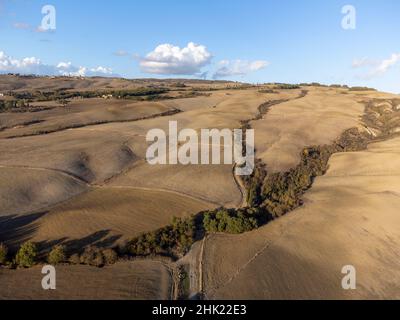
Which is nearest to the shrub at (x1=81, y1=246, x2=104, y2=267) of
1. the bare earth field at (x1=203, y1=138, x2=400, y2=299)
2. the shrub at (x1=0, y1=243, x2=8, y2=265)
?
the shrub at (x1=0, y1=243, x2=8, y2=265)

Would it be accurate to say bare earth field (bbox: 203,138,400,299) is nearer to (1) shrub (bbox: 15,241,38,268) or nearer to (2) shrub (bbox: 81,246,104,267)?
(2) shrub (bbox: 81,246,104,267)

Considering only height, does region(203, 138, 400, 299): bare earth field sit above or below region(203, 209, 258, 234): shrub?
below

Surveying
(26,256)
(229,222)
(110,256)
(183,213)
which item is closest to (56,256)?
Answer: (26,256)

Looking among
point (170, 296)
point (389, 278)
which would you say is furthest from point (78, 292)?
point (389, 278)

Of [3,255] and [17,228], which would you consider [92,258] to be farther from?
[17,228]

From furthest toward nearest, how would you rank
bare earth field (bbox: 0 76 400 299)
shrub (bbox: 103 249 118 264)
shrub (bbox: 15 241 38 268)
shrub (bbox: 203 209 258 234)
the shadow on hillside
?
shrub (bbox: 203 209 258 234) < the shadow on hillside < shrub (bbox: 103 249 118 264) < shrub (bbox: 15 241 38 268) < bare earth field (bbox: 0 76 400 299)

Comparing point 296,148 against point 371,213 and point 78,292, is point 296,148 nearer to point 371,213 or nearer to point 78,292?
point 371,213

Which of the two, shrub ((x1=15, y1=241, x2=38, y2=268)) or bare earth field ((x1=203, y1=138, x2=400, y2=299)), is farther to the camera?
shrub ((x1=15, y1=241, x2=38, y2=268))

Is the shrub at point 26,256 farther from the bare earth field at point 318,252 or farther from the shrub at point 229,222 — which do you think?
the shrub at point 229,222
